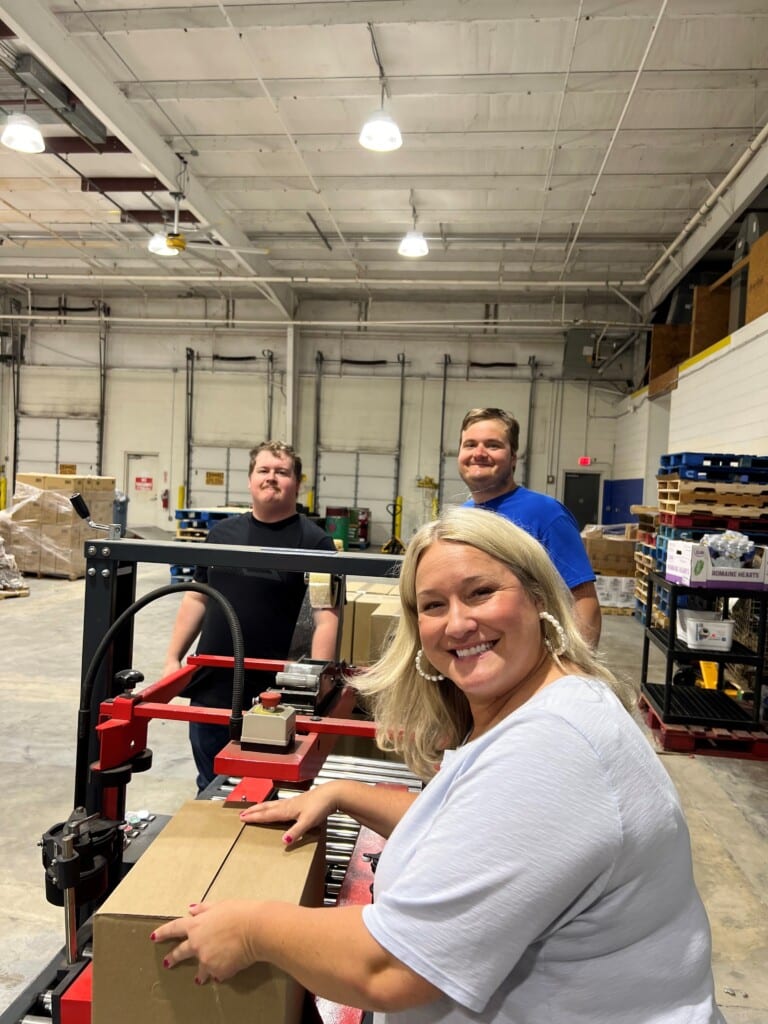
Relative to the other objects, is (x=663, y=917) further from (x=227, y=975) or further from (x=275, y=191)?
(x=275, y=191)

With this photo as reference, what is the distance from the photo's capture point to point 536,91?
6.15 m

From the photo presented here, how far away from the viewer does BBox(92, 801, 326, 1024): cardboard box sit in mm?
964

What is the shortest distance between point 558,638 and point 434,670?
28 centimetres

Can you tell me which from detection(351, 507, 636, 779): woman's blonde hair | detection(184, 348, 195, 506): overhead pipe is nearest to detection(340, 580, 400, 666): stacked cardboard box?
detection(351, 507, 636, 779): woman's blonde hair

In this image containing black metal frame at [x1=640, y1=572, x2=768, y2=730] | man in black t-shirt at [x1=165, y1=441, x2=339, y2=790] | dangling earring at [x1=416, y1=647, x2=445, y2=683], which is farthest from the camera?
black metal frame at [x1=640, y1=572, x2=768, y2=730]

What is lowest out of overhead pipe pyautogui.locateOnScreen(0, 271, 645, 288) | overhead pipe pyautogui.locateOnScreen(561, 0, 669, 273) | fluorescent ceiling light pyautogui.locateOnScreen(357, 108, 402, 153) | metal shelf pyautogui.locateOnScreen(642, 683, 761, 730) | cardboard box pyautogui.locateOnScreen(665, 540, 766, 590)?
metal shelf pyautogui.locateOnScreen(642, 683, 761, 730)

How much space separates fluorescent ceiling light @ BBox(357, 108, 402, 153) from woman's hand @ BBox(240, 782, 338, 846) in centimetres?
553

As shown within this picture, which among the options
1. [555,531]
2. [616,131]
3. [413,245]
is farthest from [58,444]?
[555,531]

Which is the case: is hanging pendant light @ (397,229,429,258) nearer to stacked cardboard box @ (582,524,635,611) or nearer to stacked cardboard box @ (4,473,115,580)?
stacked cardboard box @ (582,524,635,611)

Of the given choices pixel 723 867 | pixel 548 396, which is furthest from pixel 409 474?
pixel 723 867

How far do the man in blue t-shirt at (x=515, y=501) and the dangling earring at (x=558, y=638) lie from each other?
150 centimetres

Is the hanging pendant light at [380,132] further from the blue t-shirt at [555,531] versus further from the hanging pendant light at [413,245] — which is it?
the blue t-shirt at [555,531]

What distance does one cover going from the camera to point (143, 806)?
3.25m

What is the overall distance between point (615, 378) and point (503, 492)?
11630mm
